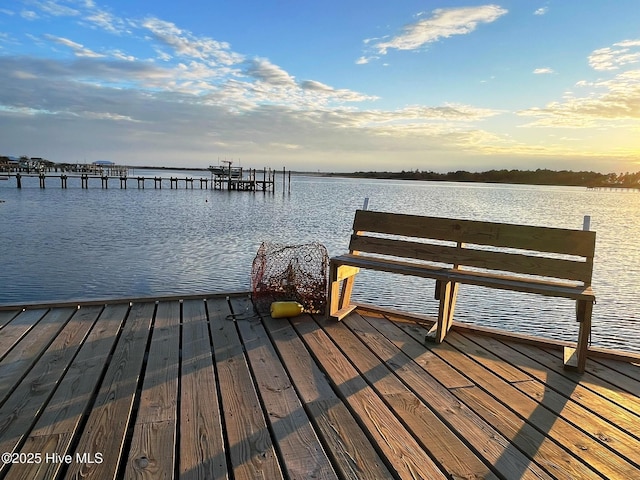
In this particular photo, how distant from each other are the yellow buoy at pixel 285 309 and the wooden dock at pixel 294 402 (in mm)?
139

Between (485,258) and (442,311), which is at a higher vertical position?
(485,258)

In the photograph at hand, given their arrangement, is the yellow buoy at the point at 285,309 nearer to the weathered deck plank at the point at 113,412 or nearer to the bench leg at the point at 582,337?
the weathered deck plank at the point at 113,412

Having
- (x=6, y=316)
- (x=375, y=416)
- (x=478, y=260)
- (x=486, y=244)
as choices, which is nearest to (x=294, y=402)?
(x=375, y=416)

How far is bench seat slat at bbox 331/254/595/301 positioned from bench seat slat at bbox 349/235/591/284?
81mm

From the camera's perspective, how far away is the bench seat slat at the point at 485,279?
3377 millimetres

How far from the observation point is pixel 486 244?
156 inches

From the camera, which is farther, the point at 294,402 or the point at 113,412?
the point at 294,402

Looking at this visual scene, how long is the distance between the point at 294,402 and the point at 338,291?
1.77m

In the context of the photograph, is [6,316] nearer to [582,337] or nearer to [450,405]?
[450,405]

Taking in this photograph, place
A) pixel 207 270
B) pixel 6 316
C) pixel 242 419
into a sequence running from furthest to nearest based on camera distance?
1. pixel 207 270
2. pixel 6 316
3. pixel 242 419

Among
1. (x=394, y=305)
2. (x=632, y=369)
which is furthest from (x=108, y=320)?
(x=394, y=305)

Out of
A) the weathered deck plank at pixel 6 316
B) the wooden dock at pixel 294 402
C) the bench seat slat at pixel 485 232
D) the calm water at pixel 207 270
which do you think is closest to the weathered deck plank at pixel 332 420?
the wooden dock at pixel 294 402

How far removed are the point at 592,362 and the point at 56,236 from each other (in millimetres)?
16936

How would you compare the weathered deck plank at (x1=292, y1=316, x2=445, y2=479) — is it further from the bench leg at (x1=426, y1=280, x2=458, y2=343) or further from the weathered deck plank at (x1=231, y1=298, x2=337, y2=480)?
the bench leg at (x1=426, y1=280, x2=458, y2=343)
